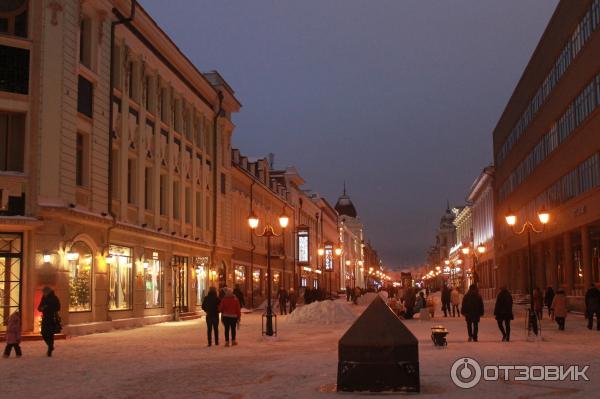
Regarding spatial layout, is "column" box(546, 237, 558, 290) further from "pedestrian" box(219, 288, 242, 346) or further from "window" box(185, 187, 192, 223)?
"pedestrian" box(219, 288, 242, 346)

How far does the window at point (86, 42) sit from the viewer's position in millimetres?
26656

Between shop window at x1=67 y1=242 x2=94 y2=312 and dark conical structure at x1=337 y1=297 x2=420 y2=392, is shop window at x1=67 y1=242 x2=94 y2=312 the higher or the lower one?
the higher one

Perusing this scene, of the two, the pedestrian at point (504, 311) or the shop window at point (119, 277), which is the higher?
the shop window at point (119, 277)

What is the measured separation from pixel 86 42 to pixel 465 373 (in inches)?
755

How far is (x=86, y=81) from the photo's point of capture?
26312 millimetres

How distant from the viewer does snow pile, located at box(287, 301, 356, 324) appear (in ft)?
109

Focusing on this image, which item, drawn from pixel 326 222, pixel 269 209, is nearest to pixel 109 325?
pixel 269 209

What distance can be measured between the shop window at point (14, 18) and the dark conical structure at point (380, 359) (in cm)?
1715

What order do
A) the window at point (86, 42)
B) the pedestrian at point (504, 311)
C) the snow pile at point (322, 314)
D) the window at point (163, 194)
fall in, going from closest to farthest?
the pedestrian at point (504, 311) → the window at point (86, 42) → the snow pile at point (322, 314) → the window at point (163, 194)

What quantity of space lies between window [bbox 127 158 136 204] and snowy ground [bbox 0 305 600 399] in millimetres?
7703

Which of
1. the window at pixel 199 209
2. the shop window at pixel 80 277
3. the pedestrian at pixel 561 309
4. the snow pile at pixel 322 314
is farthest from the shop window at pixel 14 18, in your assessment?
the pedestrian at pixel 561 309

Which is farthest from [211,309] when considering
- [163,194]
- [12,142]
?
[163,194]

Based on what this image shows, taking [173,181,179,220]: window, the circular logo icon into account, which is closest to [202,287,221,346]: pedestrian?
the circular logo icon

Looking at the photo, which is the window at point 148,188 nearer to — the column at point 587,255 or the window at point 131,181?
the window at point 131,181
